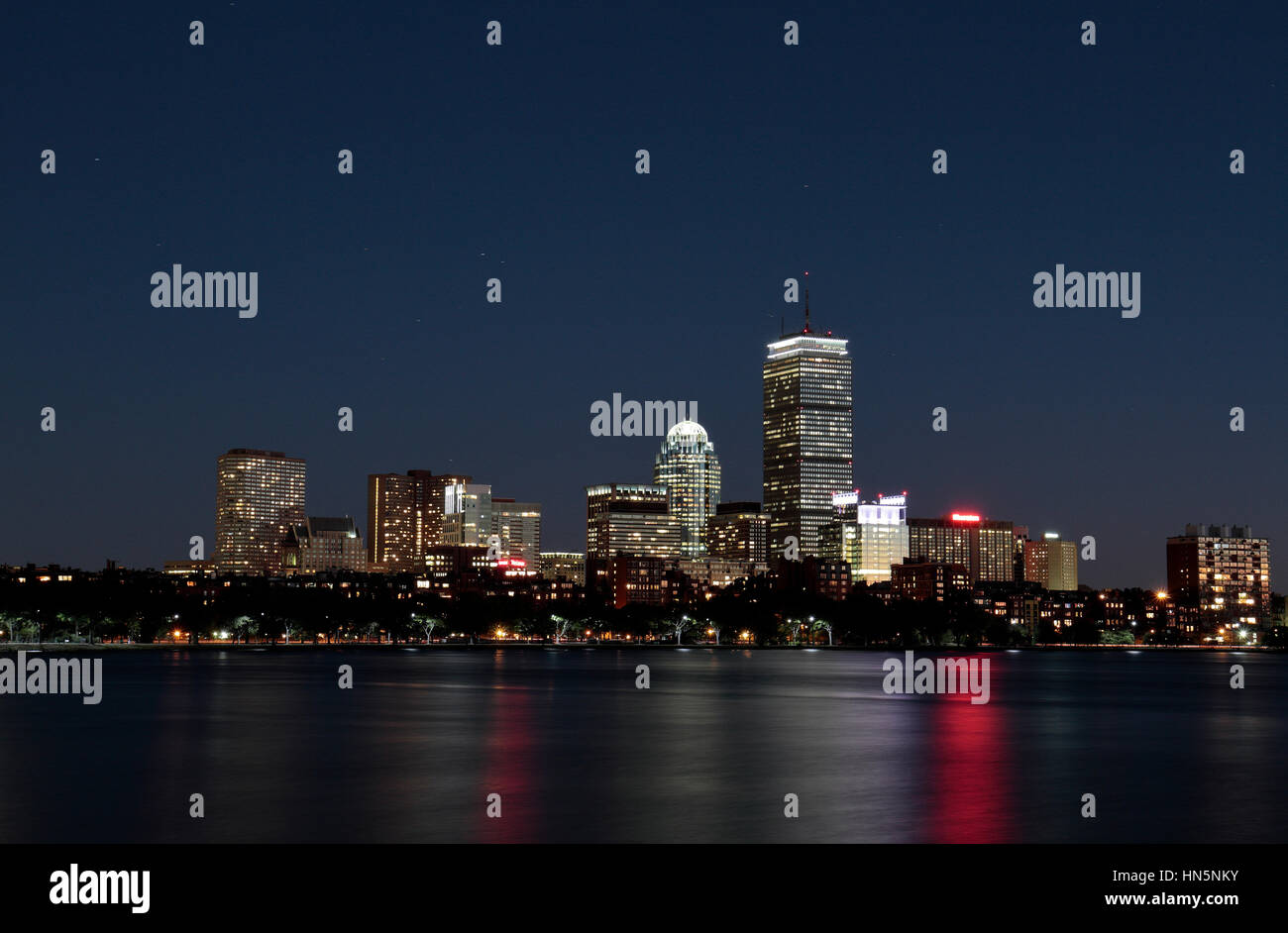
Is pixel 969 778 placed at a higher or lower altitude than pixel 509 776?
lower

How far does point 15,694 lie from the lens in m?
90.1

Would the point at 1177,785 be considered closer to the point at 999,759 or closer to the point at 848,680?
the point at 999,759

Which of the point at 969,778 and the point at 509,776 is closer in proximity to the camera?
the point at 509,776

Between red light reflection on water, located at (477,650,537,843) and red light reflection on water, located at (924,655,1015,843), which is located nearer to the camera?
red light reflection on water, located at (477,650,537,843)

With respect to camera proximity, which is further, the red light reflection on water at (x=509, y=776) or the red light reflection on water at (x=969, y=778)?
the red light reflection on water at (x=969, y=778)
